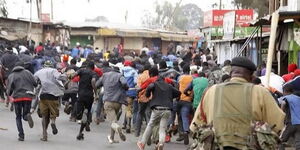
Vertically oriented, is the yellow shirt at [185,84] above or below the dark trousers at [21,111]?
above

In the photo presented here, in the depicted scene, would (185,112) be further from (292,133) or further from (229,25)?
(229,25)

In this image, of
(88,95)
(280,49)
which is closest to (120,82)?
(88,95)

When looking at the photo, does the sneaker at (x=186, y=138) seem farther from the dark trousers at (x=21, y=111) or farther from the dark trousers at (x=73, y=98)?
the dark trousers at (x=73, y=98)

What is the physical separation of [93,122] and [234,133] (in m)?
12.2

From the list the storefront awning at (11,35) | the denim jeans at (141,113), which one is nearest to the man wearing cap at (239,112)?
the denim jeans at (141,113)

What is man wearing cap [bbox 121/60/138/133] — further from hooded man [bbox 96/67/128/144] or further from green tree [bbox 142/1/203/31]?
green tree [bbox 142/1/203/31]

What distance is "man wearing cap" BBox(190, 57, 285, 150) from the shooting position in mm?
5688

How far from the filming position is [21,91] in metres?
13.5

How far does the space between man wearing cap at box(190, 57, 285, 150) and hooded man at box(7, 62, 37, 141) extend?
8345 millimetres

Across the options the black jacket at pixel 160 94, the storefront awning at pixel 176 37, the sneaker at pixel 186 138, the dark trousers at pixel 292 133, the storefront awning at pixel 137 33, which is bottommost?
the sneaker at pixel 186 138

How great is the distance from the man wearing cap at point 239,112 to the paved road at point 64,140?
760 centimetres

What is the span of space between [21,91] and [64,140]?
1498 mm

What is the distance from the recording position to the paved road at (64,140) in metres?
13.1

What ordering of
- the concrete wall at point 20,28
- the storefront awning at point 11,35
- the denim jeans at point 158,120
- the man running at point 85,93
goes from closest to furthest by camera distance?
1. the denim jeans at point 158,120
2. the man running at point 85,93
3. the storefront awning at point 11,35
4. the concrete wall at point 20,28
